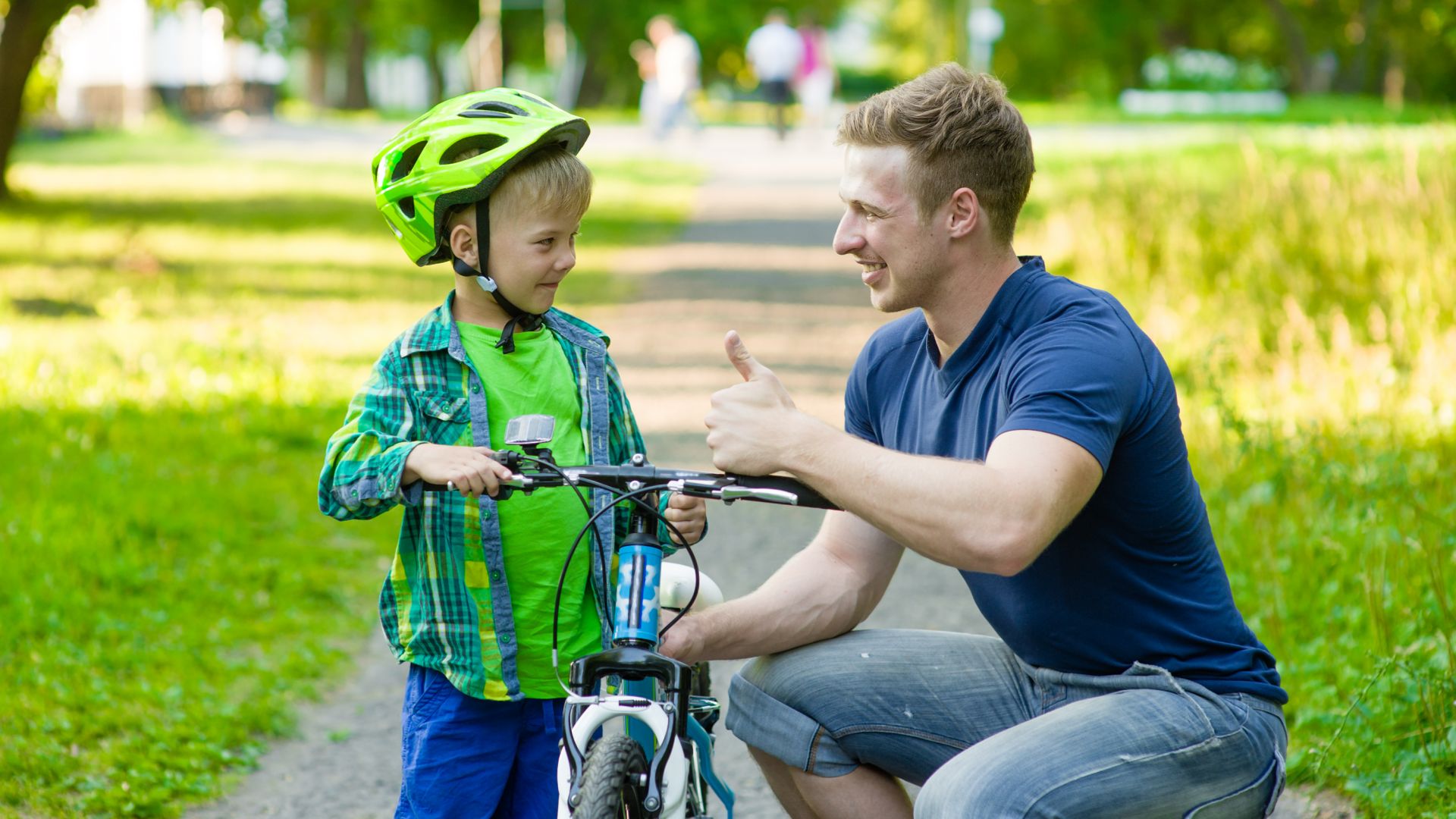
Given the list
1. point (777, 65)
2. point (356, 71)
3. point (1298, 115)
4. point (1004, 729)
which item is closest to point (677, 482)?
point (1004, 729)

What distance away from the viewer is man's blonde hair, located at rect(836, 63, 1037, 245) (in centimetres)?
302

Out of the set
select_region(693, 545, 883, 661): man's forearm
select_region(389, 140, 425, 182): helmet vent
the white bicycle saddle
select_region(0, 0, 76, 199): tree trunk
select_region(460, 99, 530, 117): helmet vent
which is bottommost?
select_region(693, 545, 883, 661): man's forearm

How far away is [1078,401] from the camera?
9.04 ft

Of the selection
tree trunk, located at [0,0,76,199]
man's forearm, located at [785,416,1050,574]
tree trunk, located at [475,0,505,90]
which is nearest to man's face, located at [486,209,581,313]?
man's forearm, located at [785,416,1050,574]

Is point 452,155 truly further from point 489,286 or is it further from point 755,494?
point 755,494

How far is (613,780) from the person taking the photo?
2.32 meters

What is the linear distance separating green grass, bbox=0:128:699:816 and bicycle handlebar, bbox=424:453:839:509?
2.03 m

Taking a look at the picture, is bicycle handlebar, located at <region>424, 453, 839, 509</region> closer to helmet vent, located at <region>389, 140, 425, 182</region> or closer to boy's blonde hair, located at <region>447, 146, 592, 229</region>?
boy's blonde hair, located at <region>447, 146, 592, 229</region>

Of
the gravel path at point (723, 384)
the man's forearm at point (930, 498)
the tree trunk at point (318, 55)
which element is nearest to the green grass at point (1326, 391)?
the gravel path at point (723, 384)

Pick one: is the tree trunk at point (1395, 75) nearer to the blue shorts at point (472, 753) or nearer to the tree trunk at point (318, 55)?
the tree trunk at point (318, 55)

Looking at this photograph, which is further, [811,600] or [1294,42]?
[1294,42]

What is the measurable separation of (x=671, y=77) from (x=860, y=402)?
22.0 meters

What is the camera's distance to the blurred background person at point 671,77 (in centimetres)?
2459

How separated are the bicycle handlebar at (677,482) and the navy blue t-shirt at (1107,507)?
20.6 inches
